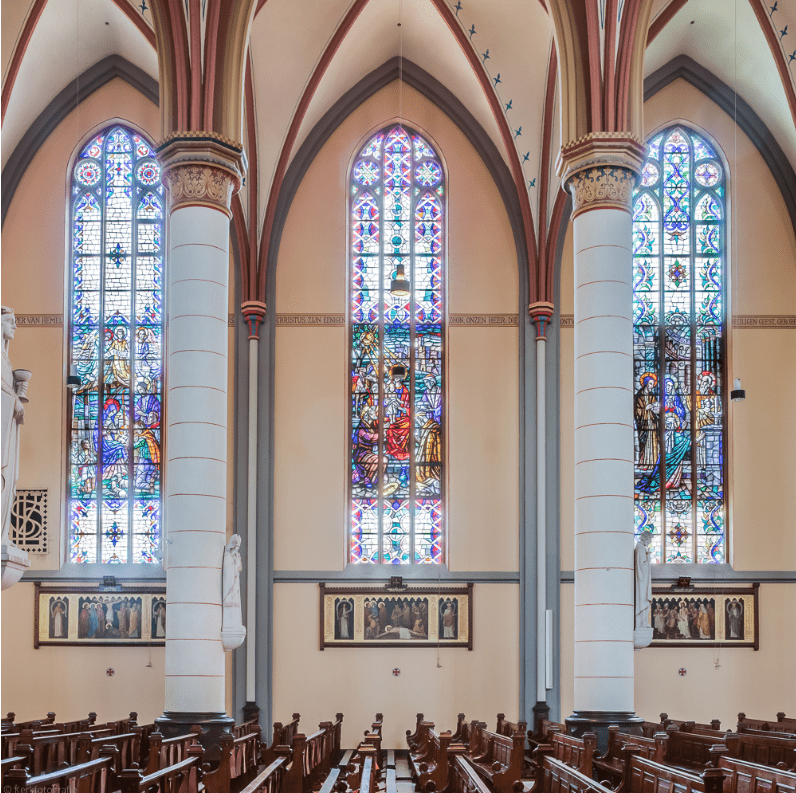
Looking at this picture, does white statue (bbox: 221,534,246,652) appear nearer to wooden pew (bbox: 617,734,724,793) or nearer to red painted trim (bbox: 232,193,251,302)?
wooden pew (bbox: 617,734,724,793)

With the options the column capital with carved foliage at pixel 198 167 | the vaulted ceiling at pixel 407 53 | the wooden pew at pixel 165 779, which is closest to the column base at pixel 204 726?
the wooden pew at pixel 165 779

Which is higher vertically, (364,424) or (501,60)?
(501,60)

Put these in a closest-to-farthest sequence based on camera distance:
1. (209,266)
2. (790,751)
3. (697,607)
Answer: (790,751) → (209,266) → (697,607)

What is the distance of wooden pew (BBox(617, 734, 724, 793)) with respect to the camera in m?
6.23

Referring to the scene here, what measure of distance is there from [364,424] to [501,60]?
6.77 metres

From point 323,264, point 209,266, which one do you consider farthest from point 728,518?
point 209,266


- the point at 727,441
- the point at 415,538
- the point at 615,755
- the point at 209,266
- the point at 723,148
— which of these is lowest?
the point at 615,755

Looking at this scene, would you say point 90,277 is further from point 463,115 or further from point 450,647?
point 450,647

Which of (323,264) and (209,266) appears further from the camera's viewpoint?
(323,264)

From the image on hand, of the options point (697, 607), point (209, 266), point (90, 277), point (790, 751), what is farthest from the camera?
point (90, 277)

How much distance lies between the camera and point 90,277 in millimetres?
19906

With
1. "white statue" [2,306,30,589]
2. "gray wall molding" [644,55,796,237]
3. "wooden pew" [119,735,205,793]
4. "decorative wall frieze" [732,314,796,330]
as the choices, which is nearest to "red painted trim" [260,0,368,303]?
"gray wall molding" [644,55,796,237]

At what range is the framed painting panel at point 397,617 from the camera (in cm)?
1872

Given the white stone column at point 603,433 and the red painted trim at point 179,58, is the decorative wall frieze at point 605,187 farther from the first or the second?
the red painted trim at point 179,58
